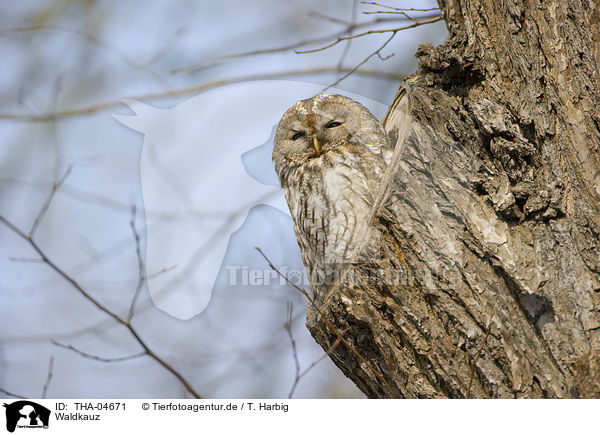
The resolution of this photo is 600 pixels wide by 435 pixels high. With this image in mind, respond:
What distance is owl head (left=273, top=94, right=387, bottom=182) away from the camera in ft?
7.68

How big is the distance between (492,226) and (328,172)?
0.99 meters

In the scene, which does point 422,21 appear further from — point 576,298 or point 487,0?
point 576,298

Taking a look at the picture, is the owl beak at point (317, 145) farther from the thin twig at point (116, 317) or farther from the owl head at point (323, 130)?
the thin twig at point (116, 317)

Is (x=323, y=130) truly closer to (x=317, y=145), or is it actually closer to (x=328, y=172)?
(x=317, y=145)

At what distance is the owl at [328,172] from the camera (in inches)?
82.7

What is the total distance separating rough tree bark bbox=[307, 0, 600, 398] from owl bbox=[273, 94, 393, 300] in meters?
0.52

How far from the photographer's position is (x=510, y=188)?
144 centimetres

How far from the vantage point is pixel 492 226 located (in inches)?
55.5
